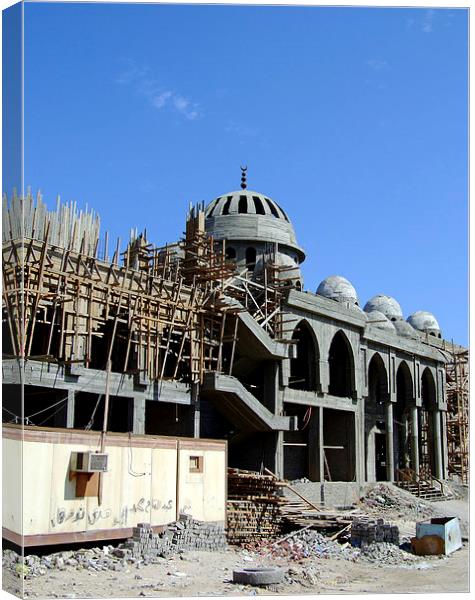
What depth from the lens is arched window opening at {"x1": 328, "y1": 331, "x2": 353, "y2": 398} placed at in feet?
137

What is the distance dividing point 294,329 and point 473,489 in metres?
20.5

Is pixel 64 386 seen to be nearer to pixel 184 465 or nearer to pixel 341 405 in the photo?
pixel 184 465

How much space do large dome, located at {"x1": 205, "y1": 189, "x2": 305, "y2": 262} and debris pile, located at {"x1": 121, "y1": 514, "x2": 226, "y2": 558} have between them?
25544 mm

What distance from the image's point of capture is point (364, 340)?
43.0m

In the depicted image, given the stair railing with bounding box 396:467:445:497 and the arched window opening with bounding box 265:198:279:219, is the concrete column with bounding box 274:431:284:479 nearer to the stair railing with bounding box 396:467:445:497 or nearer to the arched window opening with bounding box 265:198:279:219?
the stair railing with bounding box 396:467:445:497

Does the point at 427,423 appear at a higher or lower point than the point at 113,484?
higher

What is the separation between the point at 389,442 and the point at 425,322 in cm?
2362

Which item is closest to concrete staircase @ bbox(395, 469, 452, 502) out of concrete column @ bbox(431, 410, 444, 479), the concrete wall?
concrete column @ bbox(431, 410, 444, 479)

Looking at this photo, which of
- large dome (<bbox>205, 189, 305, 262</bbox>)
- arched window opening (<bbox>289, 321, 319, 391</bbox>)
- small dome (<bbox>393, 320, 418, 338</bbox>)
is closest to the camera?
arched window opening (<bbox>289, 321, 319, 391</bbox>)

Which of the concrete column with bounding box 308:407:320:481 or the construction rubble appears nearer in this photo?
the construction rubble

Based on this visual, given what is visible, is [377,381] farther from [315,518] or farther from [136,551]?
[136,551]

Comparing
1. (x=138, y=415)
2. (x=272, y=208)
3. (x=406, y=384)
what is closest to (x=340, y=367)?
(x=406, y=384)

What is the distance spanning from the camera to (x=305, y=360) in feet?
135

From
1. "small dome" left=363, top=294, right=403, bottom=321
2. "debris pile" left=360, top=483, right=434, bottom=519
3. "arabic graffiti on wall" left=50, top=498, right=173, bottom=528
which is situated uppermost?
"small dome" left=363, top=294, right=403, bottom=321
